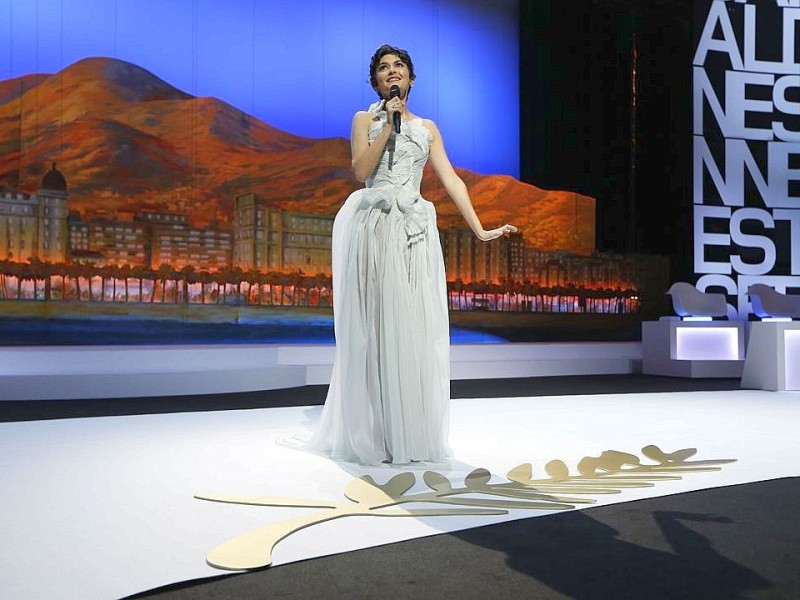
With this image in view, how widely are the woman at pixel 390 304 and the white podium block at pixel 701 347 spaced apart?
520 centimetres

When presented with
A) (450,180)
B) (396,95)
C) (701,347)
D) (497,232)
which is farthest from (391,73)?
(701,347)

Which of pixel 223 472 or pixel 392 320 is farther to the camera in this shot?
pixel 392 320

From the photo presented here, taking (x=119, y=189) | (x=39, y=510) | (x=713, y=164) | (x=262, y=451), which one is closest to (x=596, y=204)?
(x=713, y=164)

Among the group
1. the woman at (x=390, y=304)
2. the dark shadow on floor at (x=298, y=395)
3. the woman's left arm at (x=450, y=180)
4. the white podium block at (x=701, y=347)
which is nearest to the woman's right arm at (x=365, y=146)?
the woman at (x=390, y=304)

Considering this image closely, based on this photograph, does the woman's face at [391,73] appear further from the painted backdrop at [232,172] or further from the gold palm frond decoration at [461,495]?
the painted backdrop at [232,172]

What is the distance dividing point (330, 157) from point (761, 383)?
502cm

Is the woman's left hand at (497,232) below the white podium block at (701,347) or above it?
above

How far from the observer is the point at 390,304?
2.71 metres

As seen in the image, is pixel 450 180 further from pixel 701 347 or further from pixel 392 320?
pixel 701 347

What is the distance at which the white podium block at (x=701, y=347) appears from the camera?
739 centimetres

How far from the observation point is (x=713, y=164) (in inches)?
341

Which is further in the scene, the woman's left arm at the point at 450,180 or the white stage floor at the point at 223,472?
the woman's left arm at the point at 450,180

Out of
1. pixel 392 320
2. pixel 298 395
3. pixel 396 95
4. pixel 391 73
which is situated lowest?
pixel 298 395

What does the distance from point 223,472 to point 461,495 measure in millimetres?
796
